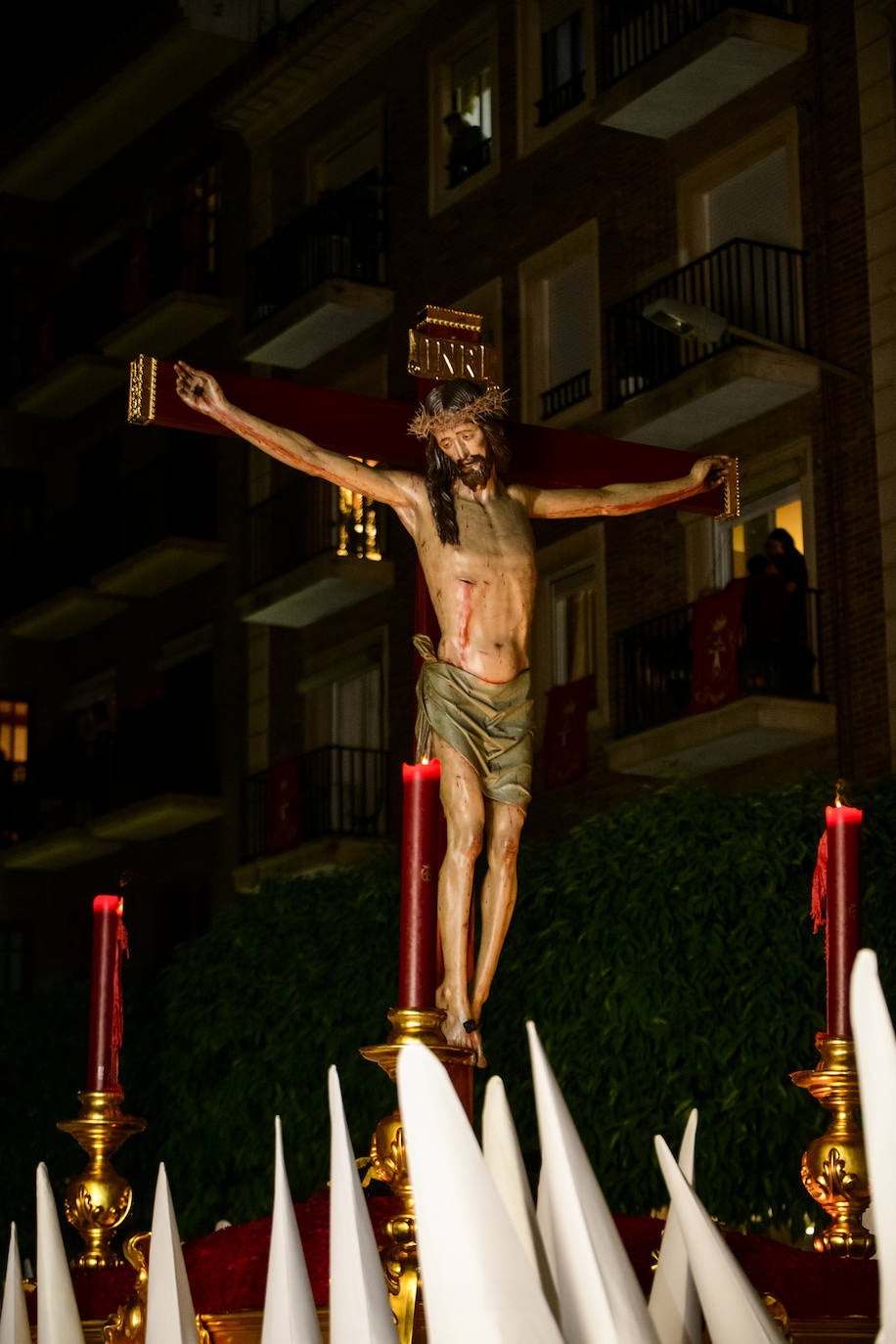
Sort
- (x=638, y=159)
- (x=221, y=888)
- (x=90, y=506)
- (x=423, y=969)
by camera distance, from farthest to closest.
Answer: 1. (x=90, y=506)
2. (x=221, y=888)
3. (x=638, y=159)
4. (x=423, y=969)

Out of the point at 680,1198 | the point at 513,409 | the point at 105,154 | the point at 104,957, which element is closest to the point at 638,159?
the point at 513,409

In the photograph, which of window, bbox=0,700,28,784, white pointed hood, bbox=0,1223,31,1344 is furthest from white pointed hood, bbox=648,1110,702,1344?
window, bbox=0,700,28,784

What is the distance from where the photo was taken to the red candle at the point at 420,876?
5.00 metres

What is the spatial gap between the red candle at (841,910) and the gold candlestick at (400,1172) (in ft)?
3.53

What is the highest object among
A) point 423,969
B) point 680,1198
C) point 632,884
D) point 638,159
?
point 638,159

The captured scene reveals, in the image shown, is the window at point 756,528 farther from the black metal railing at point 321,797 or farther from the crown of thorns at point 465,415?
the crown of thorns at point 465,415

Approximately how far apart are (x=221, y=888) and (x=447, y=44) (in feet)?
32.2

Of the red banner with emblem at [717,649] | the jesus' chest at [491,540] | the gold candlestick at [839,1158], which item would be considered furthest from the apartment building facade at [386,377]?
the gold candlestick at [839,1158]

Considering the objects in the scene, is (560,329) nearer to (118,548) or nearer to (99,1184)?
(118,548)

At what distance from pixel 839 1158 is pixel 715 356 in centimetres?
1356

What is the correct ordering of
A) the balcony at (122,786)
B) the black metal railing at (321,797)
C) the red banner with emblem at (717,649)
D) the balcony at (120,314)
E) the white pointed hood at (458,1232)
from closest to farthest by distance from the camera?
the white pointed hood at (458,1232)
the red banner with emblem at (717,649)
the black metal railing at (321,797)
the balcony at (122,786)
the balcony at (120,314)

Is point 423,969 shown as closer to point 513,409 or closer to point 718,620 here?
point 718,620

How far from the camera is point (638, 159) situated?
835 inches

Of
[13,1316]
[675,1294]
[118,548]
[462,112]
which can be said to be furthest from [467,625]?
[118,548]
